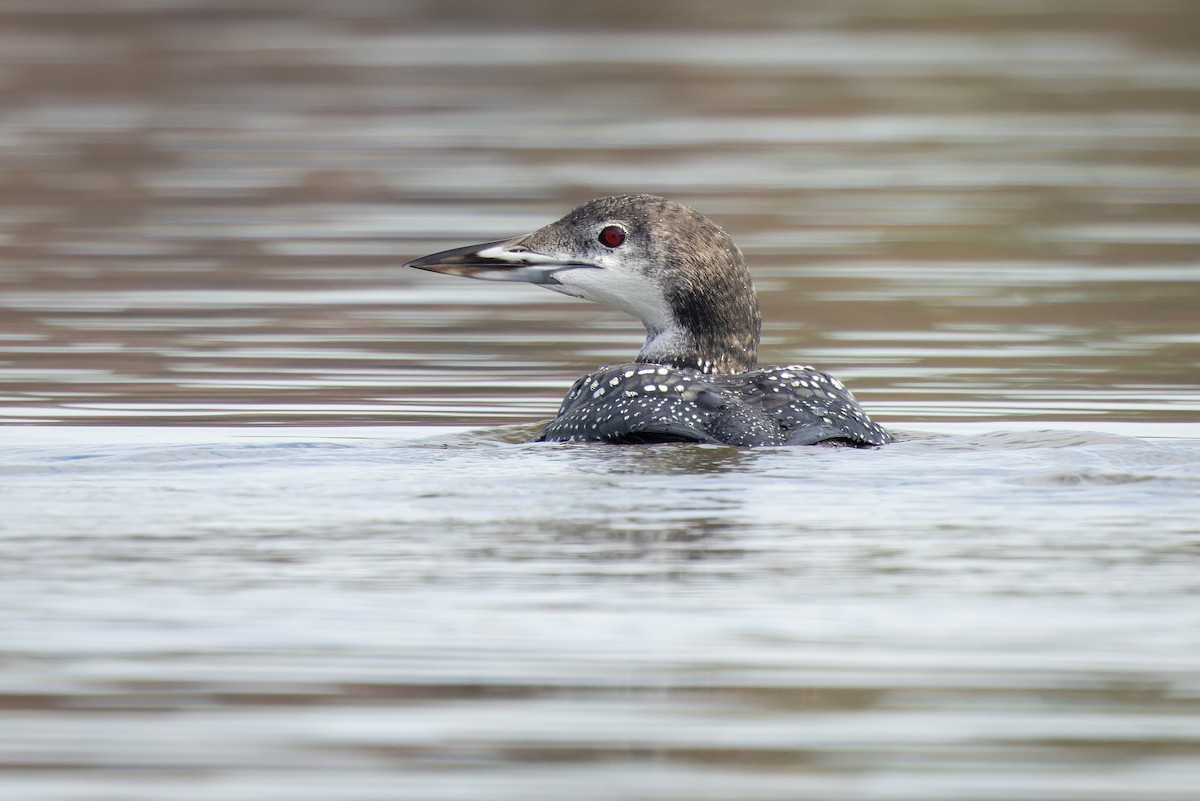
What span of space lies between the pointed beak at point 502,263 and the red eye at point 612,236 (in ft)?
0.33

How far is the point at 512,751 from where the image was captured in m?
3.73

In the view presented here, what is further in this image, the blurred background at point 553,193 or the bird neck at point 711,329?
the blurred background at point 553,193

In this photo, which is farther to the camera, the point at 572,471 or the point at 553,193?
the point at 553,193

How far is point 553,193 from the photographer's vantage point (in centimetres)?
1210

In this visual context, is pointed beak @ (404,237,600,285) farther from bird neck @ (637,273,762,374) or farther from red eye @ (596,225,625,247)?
bird neck @ (637,273,762,374)

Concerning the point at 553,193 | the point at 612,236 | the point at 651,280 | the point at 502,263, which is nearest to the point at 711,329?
the point at 651,280

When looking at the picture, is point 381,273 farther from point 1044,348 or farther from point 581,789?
point 581,789

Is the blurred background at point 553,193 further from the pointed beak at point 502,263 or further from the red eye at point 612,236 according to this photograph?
the red eye at point 612,236

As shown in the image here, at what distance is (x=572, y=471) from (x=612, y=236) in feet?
4.58

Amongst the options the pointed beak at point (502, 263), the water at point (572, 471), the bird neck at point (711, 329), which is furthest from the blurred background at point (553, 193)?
the bird neck at point (711, 329)

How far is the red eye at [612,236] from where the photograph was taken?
6985mm

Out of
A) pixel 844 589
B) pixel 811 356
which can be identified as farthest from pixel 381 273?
pixel 844 589

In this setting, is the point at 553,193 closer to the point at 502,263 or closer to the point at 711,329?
the point at 502,263

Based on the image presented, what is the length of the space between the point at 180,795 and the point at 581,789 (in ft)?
1.89
